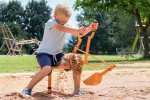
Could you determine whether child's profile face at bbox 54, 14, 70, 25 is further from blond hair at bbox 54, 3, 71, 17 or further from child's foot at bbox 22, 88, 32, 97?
child's foot at bbox 22, 88, 32, 97

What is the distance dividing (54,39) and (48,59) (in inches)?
11.8

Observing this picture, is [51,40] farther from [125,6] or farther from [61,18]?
[125,6]

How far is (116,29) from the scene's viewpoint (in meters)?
70.5

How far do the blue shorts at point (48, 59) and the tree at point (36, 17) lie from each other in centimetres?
6172

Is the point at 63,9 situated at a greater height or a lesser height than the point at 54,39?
greater

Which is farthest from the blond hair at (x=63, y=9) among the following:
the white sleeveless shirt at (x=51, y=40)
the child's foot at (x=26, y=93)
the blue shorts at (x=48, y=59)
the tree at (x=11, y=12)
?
the tree at (x=11, y=12)

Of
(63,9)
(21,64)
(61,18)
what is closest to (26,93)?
(61,18)

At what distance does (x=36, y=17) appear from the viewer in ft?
231

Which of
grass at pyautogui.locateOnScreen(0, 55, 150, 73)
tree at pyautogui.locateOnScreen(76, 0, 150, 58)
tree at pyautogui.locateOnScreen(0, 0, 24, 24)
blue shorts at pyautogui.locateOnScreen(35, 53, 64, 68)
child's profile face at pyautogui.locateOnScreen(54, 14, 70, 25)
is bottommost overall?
grass at pyautogui.locateOnScreen(0, 55, 150, 73)

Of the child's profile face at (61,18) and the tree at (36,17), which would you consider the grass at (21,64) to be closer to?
the child's profile face at (61,18)

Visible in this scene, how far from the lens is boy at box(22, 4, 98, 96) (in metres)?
6.06

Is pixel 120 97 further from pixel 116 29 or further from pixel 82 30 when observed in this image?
pixel 116 29

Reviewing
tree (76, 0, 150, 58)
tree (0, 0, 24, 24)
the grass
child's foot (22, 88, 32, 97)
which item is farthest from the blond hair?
tree (0, 0, 24, 24)

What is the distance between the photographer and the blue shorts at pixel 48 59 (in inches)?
240
